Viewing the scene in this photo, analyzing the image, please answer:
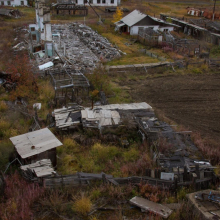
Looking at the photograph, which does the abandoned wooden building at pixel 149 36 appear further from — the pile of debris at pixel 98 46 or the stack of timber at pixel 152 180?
the stack of timber at pixel 152 180

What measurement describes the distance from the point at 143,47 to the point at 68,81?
51.2 feet

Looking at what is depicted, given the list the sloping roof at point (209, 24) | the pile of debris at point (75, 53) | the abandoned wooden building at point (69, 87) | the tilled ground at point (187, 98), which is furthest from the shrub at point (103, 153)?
the sloping roof at point (209, 24)

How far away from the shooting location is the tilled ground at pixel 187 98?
1489 cm

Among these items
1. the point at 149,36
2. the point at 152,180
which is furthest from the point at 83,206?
the point at 149,36

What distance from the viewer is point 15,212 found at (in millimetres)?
8141

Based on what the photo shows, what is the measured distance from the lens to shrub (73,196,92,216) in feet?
27.4

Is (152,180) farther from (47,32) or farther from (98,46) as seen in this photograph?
(98,46)

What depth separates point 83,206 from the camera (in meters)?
8.33

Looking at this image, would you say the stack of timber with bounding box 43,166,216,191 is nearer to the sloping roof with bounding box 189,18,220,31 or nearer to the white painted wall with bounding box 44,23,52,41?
the white painted wall with bounding box 44,23,52,41

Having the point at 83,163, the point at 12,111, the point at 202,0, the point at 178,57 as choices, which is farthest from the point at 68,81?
the point at 202,0

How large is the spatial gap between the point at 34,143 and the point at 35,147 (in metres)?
0.30

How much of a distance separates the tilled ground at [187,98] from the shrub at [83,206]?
7.54 meters

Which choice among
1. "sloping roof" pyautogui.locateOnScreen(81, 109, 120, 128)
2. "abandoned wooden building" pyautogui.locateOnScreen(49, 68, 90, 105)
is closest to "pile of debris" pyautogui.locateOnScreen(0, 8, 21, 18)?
"abandoned wooden building" pyautogui.locateOnScreen(49, 68, 90, 105)

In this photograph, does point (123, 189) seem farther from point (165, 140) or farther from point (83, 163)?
point (165, 140)
